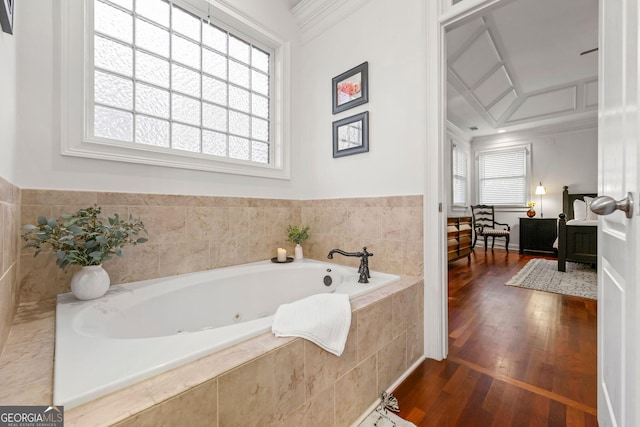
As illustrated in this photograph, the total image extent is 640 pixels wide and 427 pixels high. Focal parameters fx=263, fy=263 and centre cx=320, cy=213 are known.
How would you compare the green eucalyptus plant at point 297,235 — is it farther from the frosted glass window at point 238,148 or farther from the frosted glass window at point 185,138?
the frosted glass window at point 185,138

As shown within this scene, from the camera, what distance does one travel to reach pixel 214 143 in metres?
2.09

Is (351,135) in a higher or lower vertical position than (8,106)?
higher

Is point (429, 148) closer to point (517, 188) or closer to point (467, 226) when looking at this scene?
Result: point (467, 226)

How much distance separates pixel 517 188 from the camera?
573 centimetres

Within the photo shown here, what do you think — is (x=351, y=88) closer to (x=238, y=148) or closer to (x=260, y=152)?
(x=260, y=152)

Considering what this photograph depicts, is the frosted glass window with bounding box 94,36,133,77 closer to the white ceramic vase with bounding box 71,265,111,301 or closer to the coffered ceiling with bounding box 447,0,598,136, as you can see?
the white ceramic vase with bounding box 71,265,111,301

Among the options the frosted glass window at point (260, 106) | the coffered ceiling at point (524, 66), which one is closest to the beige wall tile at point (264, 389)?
the frosted glass window at point (260, 106)

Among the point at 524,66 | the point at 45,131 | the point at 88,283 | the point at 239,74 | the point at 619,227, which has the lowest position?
the point at 88,283

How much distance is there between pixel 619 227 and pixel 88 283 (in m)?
2.04

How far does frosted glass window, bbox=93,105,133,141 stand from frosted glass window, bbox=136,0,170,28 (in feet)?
2.37

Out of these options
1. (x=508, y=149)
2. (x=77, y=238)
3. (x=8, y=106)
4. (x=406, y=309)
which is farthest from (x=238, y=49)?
(x=508, y=149)

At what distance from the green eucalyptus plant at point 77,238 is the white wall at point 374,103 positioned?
1563 mm

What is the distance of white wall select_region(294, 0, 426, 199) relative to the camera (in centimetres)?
179

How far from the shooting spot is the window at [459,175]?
559 cm
